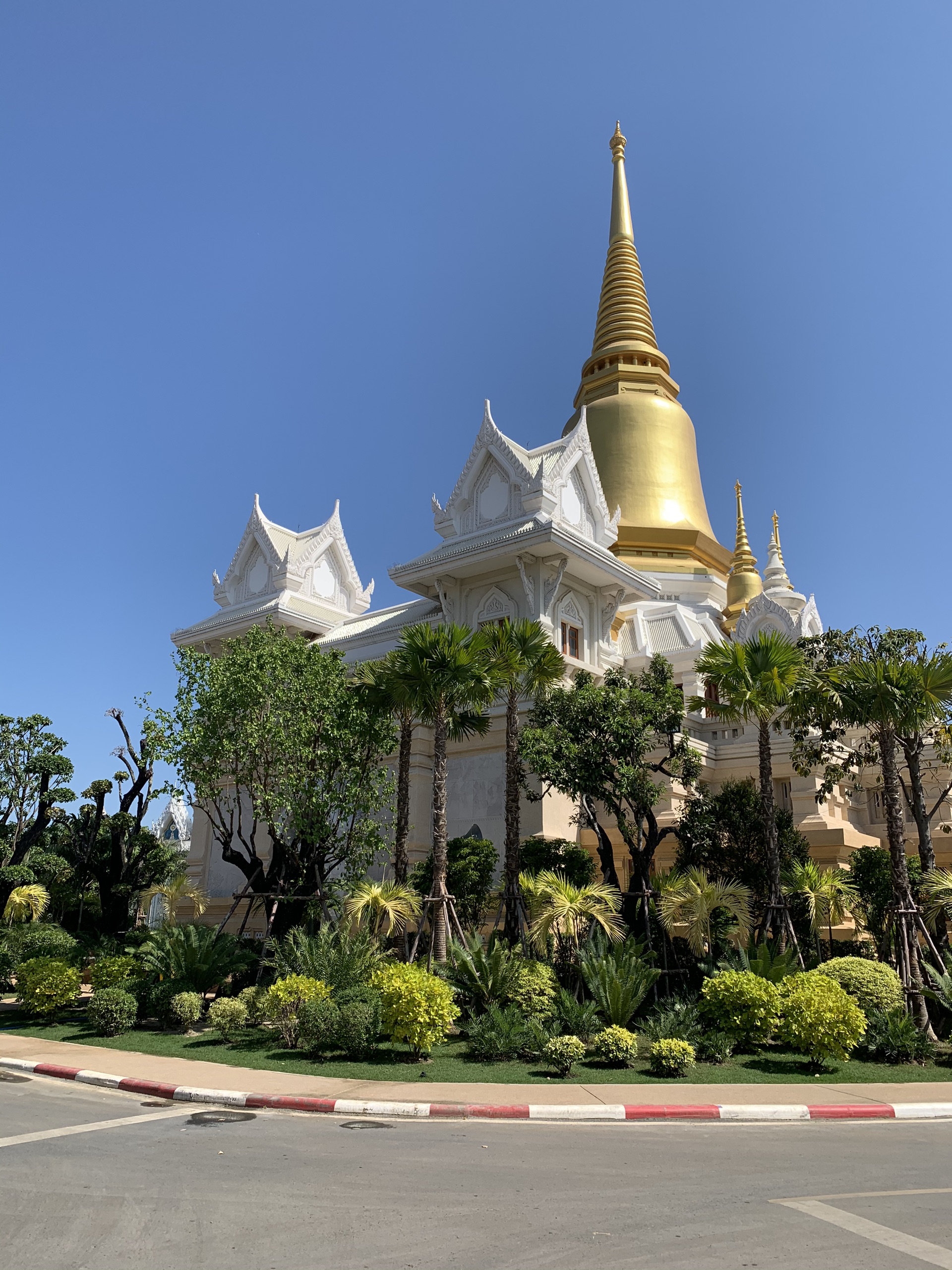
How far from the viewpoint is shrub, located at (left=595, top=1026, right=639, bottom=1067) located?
1357 cm

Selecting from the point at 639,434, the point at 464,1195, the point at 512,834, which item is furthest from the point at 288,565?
the point at 464,1195

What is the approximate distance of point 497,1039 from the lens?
46.7 feet

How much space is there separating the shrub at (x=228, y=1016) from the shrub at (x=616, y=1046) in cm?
572

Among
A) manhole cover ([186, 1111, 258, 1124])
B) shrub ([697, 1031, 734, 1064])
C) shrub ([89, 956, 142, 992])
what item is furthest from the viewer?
shrub ([89, 956, 142, 992])

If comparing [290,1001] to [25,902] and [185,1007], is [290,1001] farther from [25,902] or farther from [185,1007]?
[25,902]

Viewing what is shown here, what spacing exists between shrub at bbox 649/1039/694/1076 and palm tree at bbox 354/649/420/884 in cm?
788

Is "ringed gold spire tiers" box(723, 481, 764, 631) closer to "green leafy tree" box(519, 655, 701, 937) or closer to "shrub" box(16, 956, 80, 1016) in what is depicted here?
"green leafy tree" box(519, 655, 701, 937)

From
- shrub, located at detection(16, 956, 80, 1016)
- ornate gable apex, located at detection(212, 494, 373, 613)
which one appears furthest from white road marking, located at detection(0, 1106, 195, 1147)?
ornate gable apex, located at detection(212, 494, 373, 613)

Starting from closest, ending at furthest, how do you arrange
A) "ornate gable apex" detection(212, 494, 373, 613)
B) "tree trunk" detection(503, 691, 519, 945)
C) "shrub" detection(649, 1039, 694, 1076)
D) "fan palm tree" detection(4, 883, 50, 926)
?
1. "shrub" detection(649, 1039, 694, 1076)
2. "tree trunk" detection(503, 691, 519, 945)
3. "fan palm tree" detection(4, 883, 50, 926)
4. "ornate gable apex" detection(212, 494, 373, 613)

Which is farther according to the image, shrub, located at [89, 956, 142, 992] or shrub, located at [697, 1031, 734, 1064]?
shrub, located at [89, 956, 142, 992]

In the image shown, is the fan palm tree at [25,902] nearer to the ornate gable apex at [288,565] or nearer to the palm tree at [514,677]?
the ornate gable apex at [288,565]

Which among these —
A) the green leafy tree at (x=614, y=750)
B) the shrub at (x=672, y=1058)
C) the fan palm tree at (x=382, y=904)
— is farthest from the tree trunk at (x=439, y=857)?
the shrub at (x=672, y=1058)

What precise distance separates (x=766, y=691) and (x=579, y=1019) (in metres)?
7.05

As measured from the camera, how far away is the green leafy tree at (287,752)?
21672 mm
